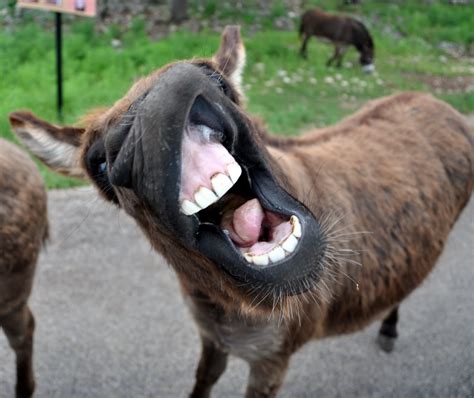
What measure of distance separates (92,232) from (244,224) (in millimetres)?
3170

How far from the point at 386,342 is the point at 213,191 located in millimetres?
2634

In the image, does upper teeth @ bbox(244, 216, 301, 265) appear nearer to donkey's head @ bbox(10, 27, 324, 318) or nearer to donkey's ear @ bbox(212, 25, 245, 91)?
donkey's head @ bbox(10, 27, 324, 318)

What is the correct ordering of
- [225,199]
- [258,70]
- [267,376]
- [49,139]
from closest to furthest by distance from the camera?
[225,199]
[49,139]
[267,376]
[258,70]

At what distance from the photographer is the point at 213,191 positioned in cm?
124

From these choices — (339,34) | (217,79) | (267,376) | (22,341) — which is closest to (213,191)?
(217,79)

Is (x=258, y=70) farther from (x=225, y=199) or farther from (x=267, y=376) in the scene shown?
(x=225, y=199)

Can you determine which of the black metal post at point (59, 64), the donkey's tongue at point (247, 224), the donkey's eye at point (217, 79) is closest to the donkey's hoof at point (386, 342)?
the donkey's tongue at point (247, 224)

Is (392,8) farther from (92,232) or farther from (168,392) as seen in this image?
(168,392)

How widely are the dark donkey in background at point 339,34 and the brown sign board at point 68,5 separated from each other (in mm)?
6114

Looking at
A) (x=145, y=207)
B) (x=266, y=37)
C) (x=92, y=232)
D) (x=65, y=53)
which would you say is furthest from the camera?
(x=266, y=37)

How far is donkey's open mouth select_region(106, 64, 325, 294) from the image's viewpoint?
122cm

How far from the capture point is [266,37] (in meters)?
10.5

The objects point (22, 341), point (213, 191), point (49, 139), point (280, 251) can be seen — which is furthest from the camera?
point (22, 341)

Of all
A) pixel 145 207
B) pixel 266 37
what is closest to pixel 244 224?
pixel 145 207
